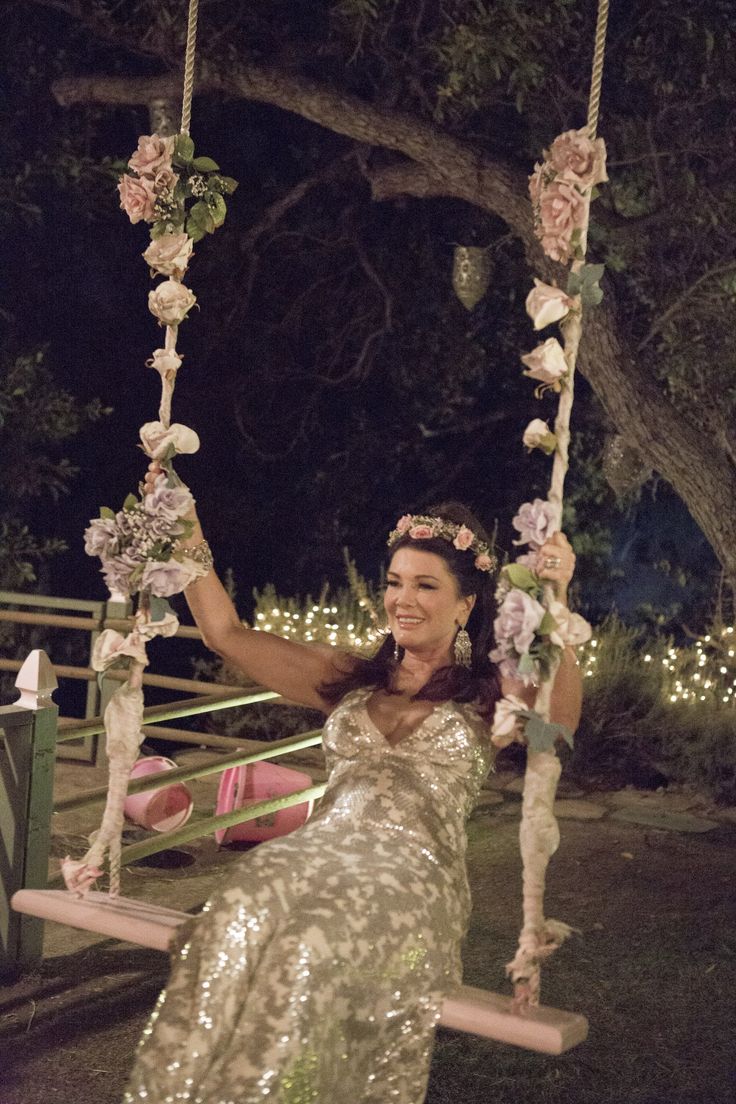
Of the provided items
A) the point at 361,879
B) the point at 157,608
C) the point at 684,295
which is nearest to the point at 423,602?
the point at 157,608

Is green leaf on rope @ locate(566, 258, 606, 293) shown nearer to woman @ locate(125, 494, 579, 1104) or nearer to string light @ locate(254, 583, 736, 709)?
woman @ locate(125, 494, 579, 1104)

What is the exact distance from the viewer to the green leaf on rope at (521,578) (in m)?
2.75

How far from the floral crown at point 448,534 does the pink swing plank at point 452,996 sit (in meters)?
1.16

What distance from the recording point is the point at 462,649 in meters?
3.54

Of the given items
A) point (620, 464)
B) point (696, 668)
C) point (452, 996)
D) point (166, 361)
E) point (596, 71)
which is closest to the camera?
point (452, 996)

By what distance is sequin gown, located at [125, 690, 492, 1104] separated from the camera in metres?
2.61

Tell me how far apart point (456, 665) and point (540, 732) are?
79cm

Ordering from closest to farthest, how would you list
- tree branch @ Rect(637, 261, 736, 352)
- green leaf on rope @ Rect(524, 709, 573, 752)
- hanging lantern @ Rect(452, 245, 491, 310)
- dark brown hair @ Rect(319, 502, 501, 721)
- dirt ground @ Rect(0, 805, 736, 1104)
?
green leaf on rope @ Rect(524, 709, 573, 752), dark brown hair @ Rect(319, 502, 501, 721), dirt ground @ Rect(0, 805, 736, 1104), tree branch @ Rect(637, 261, 736, 352), hanging lantern @ Rect(452, 245, 491, 310)

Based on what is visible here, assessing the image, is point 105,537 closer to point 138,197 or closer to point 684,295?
point 138,197

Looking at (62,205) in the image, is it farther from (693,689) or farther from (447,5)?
(693,689)

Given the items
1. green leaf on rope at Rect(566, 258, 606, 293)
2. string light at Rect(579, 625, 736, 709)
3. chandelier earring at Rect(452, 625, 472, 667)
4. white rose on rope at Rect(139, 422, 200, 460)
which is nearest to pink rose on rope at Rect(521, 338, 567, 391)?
green leaf on rope at Rect(566, 258, 606, 293)

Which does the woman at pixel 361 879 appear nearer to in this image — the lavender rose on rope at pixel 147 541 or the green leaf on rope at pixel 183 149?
the lavender rose on rope at pixel 147 541

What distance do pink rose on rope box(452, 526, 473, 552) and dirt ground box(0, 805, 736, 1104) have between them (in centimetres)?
145

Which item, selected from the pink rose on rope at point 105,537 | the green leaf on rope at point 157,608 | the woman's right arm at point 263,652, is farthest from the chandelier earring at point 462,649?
the pink rose on rope at point 105,537
